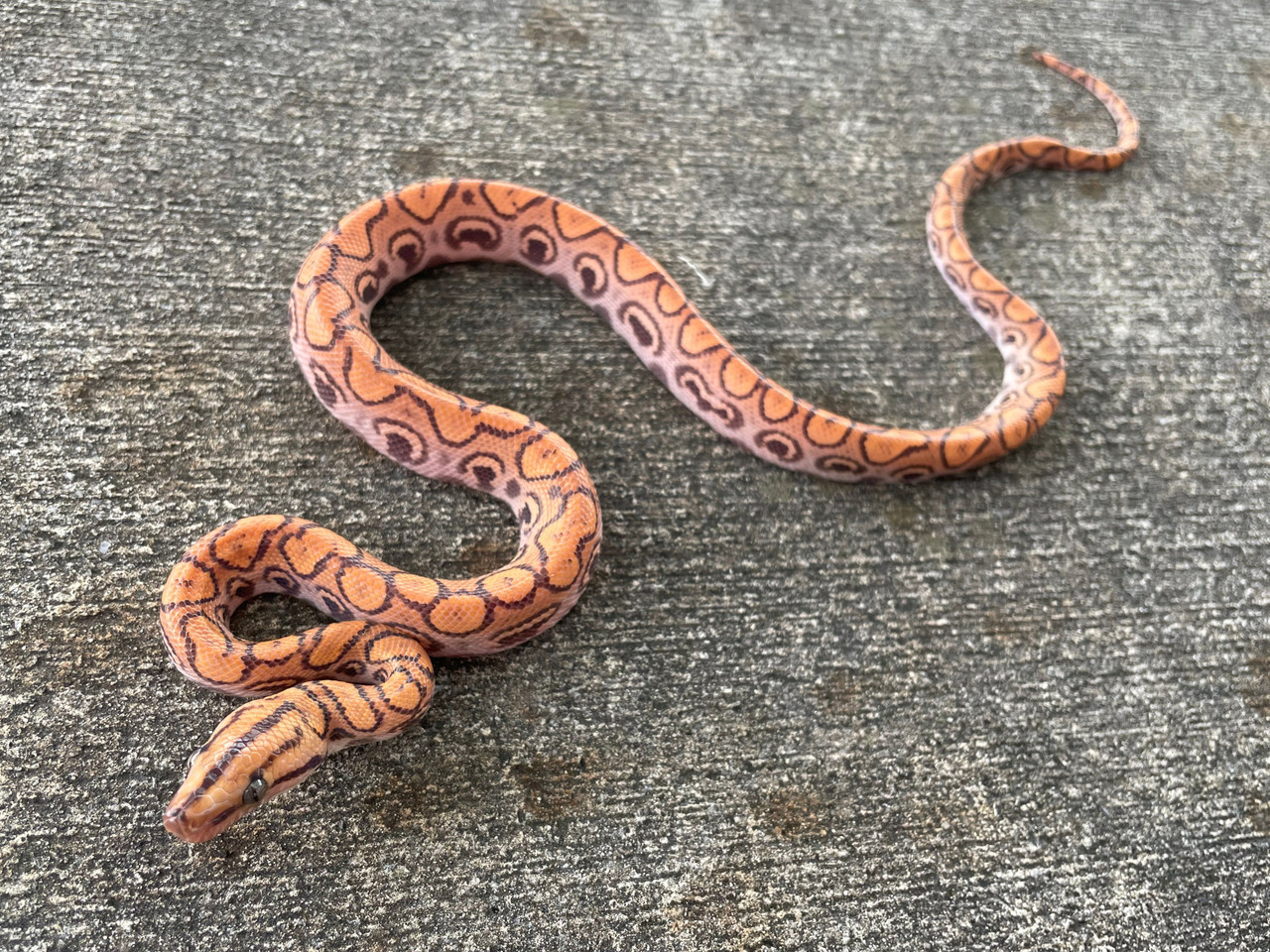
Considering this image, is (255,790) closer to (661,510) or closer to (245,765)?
(245,765)

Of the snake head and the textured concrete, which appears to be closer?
the snake head

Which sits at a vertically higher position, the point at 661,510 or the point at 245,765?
the point at 661,510

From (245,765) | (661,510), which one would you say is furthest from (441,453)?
(245,765)

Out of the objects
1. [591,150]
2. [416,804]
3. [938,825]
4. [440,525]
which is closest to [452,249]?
[591,150]

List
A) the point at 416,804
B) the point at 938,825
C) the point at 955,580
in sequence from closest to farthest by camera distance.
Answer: the point at 416,804 → the point at 938,825 → the point at 955,580

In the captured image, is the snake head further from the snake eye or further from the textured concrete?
the textured concrete

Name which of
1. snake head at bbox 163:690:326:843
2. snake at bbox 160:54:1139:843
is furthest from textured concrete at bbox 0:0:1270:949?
snake head at bbox 163:690:326:843

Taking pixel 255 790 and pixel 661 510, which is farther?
pixel 661 510

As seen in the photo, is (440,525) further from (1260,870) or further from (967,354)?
(1260,870)
